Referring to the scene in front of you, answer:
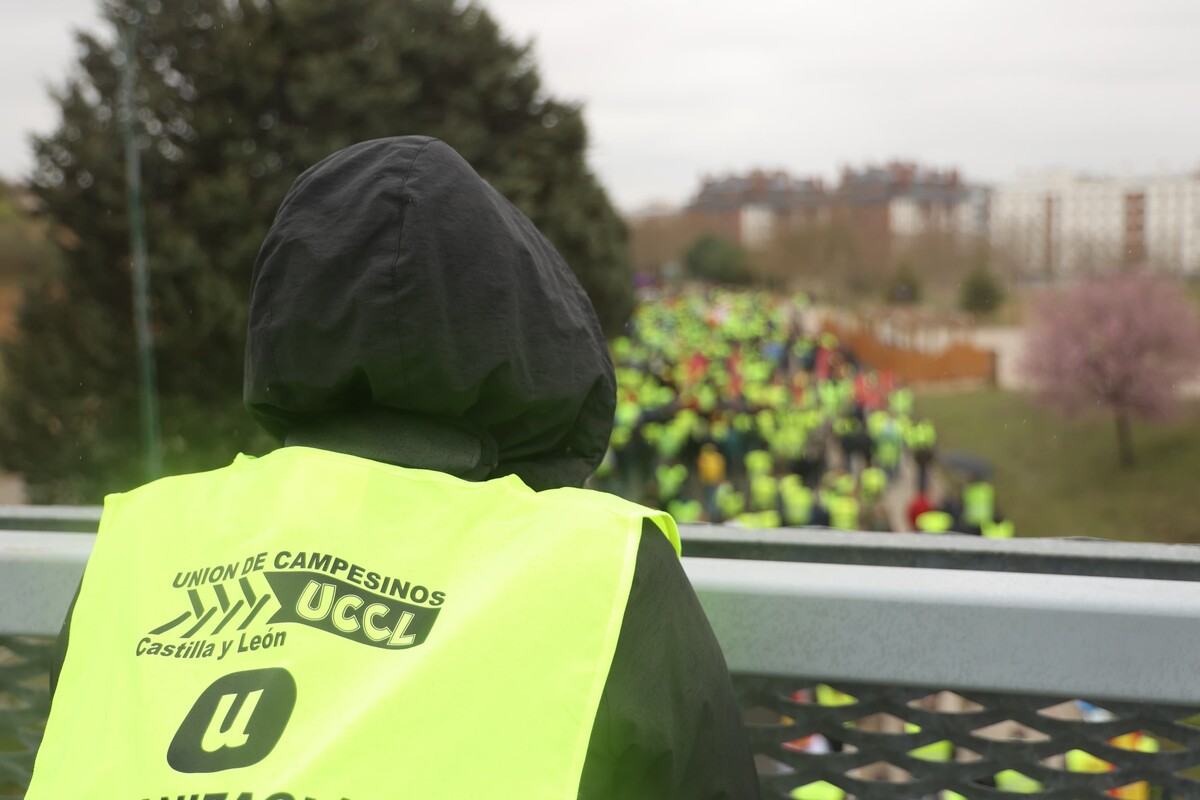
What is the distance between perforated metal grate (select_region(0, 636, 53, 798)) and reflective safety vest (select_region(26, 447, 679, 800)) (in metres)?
0.44

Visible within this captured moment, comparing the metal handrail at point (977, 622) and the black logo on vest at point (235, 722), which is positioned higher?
the black logo on vest at point (235, 722)

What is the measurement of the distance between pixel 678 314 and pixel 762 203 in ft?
167

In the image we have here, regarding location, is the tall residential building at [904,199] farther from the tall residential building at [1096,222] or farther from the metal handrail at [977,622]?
the metal handrail at [977,622]

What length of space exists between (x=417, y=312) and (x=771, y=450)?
14.0 m

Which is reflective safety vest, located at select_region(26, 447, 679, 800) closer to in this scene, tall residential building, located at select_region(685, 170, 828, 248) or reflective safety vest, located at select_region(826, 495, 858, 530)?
reflective safety vest, located at select_region(826, 495, 858, 530)

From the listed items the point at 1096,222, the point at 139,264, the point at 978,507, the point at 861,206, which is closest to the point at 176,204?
the point at 139,264

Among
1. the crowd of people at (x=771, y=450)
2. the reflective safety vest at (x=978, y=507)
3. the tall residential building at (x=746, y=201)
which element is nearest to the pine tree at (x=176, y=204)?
the crowd of people at (x=771, y=450)

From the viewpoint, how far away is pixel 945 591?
3.98ft

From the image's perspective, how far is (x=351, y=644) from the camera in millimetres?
1000

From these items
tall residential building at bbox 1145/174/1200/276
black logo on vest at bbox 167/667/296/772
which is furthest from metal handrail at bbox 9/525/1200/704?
tall residential building at bbox 1145/174/1200/276

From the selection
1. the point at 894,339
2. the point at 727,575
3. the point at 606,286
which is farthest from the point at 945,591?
the point at 894,339

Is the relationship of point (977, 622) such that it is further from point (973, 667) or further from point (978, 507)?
point (978, 507)

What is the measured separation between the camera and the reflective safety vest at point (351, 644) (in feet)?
3.12

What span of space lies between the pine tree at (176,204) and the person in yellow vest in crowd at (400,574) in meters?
13.7
